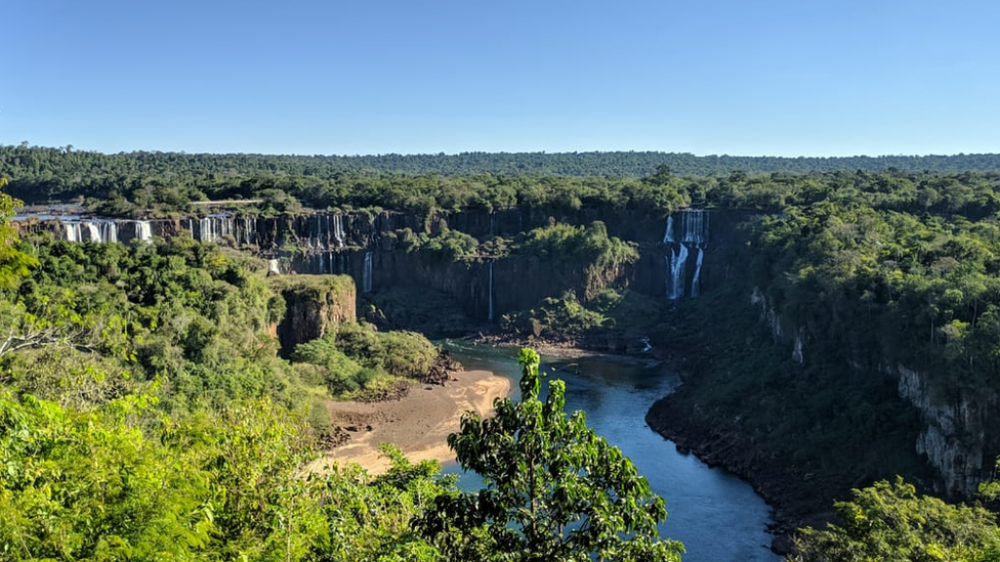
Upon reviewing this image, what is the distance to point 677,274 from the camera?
8469 centimetres

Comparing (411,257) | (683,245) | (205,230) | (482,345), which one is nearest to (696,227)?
(683,245)

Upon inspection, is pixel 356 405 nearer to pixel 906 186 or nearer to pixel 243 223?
pixel 243 223

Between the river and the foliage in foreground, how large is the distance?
9129 millimetres

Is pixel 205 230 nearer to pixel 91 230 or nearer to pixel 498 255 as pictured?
pixel 91 230

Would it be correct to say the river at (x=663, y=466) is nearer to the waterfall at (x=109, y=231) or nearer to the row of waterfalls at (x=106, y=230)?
the row of waterfalls at (x=106, y=230)

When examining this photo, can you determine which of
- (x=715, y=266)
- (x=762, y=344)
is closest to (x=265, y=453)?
(x=762, y=344)

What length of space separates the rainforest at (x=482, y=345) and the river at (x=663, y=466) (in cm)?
98

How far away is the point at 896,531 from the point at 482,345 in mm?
53533

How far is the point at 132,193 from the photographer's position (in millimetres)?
92062

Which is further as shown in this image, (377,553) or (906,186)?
(906,186)

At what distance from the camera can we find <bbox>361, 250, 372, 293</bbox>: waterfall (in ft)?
271

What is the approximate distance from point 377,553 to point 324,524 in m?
0.94

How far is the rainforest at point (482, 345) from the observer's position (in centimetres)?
992

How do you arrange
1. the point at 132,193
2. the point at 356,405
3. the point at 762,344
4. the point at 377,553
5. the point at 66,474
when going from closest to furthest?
1. the point at 66,474
2. the point at 377,553
3. the point at 356,405
4. the point at 762,344
5. the point at 132,193
